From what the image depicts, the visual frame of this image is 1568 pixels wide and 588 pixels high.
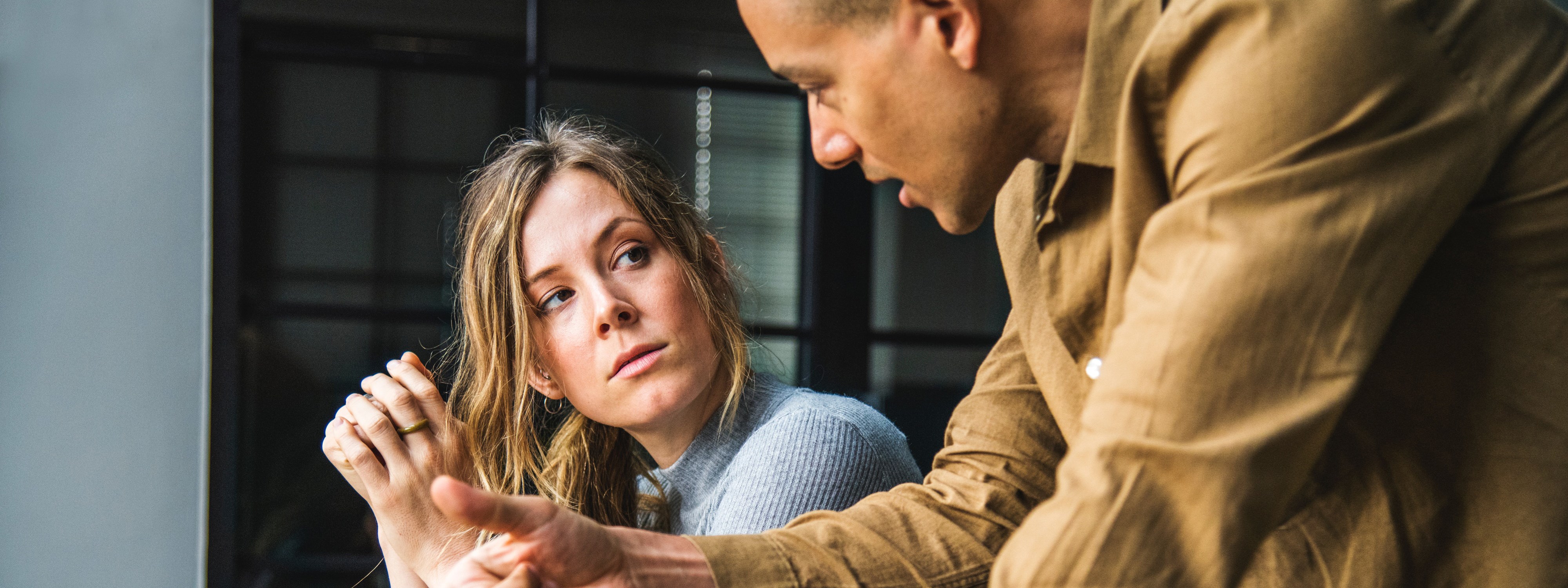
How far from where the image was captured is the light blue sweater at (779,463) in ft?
4.00

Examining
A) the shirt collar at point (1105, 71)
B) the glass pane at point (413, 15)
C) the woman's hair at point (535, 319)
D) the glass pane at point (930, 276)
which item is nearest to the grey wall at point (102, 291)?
the glass pane at point (413, 15)

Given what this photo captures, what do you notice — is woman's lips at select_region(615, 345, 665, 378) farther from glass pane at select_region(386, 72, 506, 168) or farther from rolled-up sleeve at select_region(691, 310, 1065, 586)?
glass pane at select_region(386, 72, 506, 168)

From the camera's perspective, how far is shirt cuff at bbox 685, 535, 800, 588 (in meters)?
0.84

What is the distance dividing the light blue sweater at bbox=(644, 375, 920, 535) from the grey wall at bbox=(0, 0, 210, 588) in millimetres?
1503

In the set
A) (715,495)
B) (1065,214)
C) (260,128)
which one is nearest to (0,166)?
(260,128)

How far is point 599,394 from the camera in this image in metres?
1.33

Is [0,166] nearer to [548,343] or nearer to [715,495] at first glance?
[548,343]

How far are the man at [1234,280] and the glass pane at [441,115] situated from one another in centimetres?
205

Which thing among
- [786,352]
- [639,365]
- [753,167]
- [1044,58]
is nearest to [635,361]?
[639,365]

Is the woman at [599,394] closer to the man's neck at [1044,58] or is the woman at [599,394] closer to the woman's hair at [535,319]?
the woman's hair at [535,319]

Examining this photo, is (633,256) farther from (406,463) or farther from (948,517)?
(948,517)

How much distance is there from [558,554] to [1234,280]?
475mm

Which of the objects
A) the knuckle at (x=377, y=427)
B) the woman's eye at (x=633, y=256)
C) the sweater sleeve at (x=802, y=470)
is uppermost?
the woman's eye at (x=633, y=256)

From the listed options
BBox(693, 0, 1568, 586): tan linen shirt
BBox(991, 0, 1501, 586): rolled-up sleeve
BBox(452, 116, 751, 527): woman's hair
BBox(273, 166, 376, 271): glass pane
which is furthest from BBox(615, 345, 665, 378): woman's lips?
BBox(273, 166, 376, 271): glass pane
